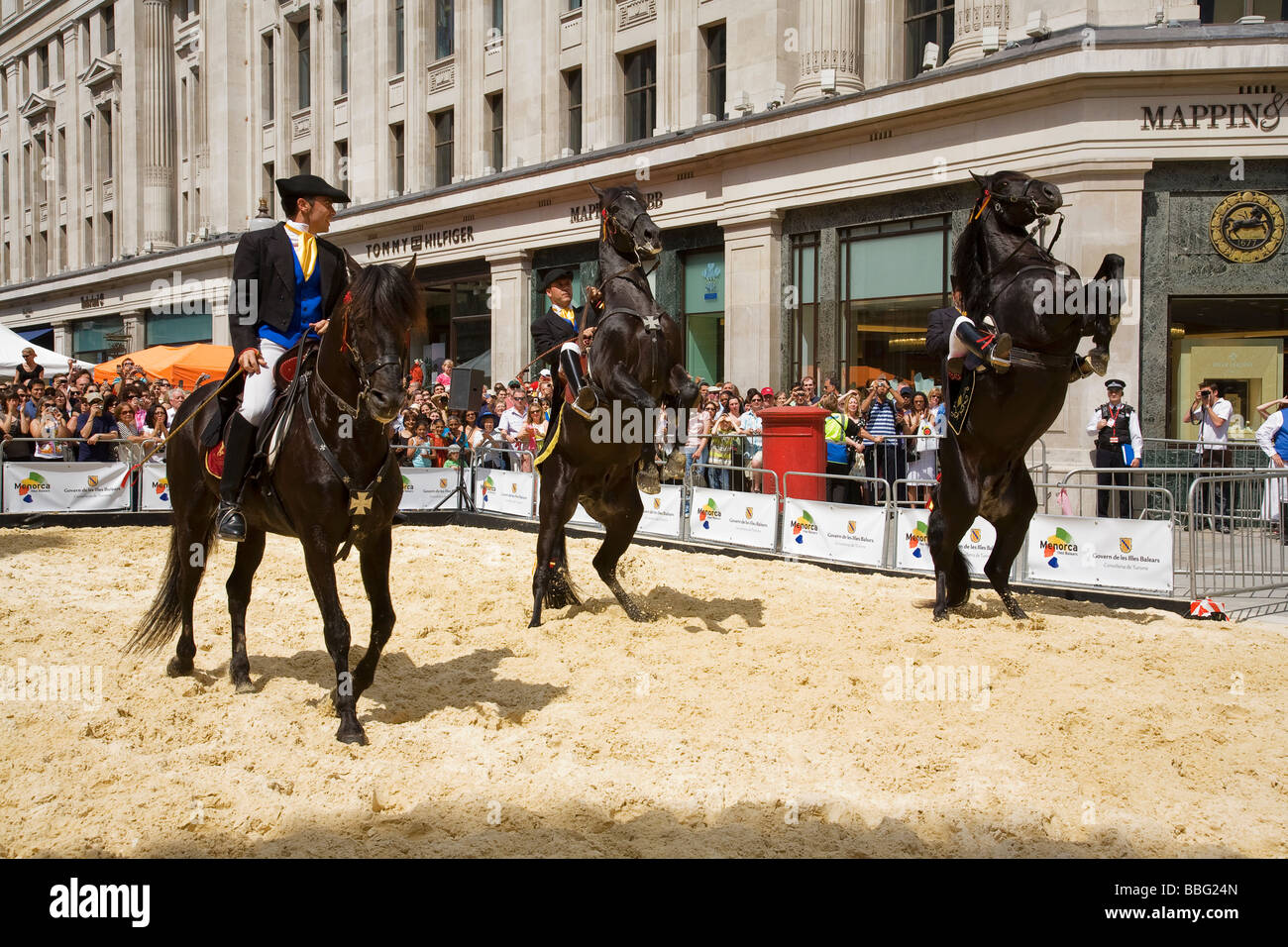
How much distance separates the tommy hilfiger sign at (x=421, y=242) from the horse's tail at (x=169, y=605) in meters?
26.1

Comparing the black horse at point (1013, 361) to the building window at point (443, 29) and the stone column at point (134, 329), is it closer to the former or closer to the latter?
the building window at point (443, 29)

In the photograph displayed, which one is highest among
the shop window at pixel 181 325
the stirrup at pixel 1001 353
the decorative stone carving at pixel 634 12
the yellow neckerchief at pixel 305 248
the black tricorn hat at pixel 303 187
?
the decorative stone carving at pixel 634 12

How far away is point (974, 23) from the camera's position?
65.1 feet

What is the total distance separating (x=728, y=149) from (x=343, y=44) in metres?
21.4

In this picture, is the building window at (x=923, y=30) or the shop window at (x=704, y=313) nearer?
the building window at (x=923, y=30)

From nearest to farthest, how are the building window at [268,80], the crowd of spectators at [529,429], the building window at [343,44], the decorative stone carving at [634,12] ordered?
1. the crowd of spectators at [529,429]
2. the decorative stone carving at [634,12]
3. the building window at [343,44]
4. the building window at [268,80]

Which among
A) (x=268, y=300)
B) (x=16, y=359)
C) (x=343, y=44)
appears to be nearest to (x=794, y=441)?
(x=268, y=300)

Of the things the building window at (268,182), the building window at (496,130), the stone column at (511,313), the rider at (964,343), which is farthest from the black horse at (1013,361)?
the building window at (268,182)

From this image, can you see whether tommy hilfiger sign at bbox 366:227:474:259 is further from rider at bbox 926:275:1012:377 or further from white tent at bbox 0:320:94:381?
rider at bbox 926:275:1012:377

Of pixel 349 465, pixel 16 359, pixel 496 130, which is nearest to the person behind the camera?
pixel 349 465

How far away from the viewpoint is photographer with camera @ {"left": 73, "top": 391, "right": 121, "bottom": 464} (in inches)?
722


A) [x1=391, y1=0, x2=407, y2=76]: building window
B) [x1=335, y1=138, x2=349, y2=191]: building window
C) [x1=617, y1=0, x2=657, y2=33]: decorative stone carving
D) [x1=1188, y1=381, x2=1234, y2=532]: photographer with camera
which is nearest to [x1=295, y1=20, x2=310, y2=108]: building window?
[x1=335, y1=138, x2=349, y2=191]: building window

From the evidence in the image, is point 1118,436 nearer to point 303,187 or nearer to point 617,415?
point 617,415

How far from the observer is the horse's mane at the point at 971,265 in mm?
8867
